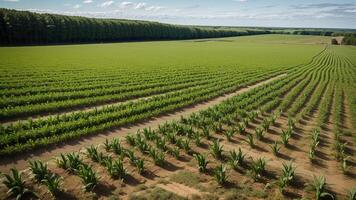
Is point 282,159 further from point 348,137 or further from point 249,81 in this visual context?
point 249,81

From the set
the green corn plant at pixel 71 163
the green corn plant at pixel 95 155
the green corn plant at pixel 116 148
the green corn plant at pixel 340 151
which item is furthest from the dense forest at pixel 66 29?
the green corn plant at pixel 340 151

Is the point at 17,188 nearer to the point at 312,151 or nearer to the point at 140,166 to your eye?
the point at 140,166

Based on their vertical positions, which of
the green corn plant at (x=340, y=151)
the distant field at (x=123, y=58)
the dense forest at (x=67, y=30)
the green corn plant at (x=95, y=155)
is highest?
the dense forest at (x=67, y=30)

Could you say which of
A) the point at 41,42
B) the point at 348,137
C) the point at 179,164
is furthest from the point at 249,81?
the point at 41,42

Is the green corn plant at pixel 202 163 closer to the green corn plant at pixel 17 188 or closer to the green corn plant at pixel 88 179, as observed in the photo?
the green corn plant at pixel 88 179

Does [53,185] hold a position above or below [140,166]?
above

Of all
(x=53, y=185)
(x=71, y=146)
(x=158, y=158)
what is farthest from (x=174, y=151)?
(x=53, y=185)

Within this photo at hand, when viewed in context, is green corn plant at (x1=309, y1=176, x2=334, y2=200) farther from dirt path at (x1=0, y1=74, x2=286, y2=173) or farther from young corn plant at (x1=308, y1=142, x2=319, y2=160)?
dirt path at (x1=0, y1=74, x2=286, y2=173)

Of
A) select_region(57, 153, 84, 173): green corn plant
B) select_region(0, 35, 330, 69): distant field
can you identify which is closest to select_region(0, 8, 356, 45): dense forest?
select_region(0, 35, 330, 69): distant field

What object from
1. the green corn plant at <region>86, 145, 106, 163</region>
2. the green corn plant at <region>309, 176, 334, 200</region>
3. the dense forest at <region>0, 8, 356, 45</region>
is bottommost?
the green corn plant at <region>309, 176, 334, 200</region>
